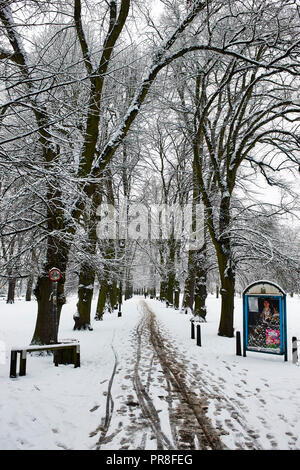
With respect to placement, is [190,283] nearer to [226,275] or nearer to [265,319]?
[226,275]

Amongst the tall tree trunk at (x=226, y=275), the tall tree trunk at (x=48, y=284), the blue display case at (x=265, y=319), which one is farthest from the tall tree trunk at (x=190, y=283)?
the tall tree trunk at (x=48, y=284)

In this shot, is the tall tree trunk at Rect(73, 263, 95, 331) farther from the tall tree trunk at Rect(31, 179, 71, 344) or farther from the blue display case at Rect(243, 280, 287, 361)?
the blue display case at Rect(243, 280, 287, 361)

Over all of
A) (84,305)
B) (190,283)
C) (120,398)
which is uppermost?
(190,283)

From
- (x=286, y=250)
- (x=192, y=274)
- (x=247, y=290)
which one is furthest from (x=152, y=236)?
(x=247, y=290)

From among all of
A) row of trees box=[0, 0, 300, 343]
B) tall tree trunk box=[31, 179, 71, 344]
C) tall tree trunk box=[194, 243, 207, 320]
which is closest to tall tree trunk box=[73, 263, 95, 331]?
row of trees box=[0, 0, 300, 343]

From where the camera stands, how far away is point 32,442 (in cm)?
396

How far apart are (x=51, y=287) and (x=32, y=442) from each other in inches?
222

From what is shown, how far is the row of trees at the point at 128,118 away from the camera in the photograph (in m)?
6.14

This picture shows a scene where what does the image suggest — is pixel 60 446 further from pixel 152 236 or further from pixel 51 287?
pixel 152 236

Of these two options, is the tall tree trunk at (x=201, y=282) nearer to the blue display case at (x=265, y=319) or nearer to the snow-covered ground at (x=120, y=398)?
the blue display case at (x=265, y=319)

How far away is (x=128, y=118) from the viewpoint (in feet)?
32.6

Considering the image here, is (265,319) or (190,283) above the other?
(190,283)

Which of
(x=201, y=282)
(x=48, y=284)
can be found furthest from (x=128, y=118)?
(x=201, y=282)

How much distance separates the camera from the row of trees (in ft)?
20.1
